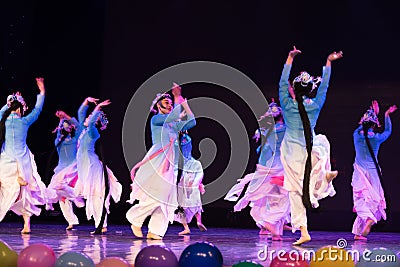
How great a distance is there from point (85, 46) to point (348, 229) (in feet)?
17.8

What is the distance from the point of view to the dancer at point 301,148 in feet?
21.7

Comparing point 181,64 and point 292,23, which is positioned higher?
point 292,23

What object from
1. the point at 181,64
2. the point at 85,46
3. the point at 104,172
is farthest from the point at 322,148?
the point at 85,46

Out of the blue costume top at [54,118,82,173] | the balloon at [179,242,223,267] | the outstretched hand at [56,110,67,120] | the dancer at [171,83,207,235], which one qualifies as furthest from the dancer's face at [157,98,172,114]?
the balloon at [179,242,223,267]

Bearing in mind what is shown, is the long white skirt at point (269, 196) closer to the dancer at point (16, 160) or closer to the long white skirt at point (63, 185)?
the long white skirt at point (63, 185)

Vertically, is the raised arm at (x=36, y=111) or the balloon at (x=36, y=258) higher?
the raised arm at (x=36, y=111)

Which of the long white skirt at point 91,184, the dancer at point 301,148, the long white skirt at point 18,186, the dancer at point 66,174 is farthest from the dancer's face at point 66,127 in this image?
the dancer at point 301,148

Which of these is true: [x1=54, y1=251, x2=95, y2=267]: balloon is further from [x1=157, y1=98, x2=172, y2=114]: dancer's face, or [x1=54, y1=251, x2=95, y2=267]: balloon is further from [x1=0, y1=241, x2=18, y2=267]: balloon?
[x1=157, y1=98, x2=172, y2=114]: dancer's face

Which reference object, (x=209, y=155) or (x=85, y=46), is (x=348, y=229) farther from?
(x=85, y=46)

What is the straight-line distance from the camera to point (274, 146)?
28.2ft

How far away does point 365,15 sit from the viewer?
10352 millimetres

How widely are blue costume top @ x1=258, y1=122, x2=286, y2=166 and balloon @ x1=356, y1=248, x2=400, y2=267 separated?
14.3 ft

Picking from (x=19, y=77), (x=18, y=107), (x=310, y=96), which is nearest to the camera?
(x=310, y=96)

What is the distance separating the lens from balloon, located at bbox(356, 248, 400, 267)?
369cm
